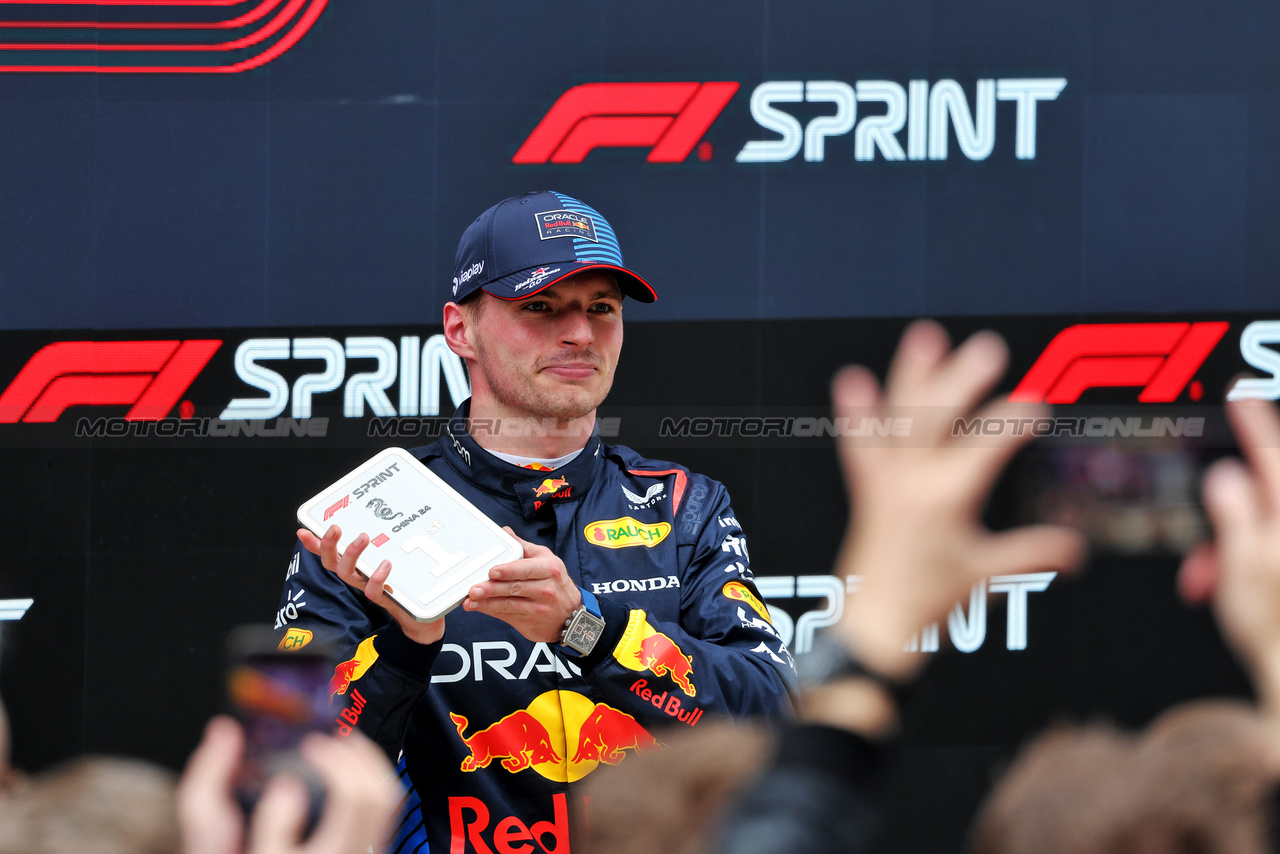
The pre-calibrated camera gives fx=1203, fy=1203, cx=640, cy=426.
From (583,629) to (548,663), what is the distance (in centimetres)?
21

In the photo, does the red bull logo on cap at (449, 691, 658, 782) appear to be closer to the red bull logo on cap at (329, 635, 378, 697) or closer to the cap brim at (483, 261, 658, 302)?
the red bull logo on cap at (329, 635, 378, 697)

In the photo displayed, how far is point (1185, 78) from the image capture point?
111 inches

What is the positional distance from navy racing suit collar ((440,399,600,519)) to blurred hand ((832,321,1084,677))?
97cm

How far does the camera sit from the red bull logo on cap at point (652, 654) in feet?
4.72

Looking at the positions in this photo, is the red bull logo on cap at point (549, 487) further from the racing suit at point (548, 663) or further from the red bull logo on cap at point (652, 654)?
the red bull logo on cap at point (652, 654)

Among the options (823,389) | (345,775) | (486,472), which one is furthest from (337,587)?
(823,389)

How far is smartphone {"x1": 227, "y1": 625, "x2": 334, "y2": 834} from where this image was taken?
2.85ft

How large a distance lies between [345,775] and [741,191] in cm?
214

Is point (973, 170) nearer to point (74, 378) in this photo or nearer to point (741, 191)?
point (741, 191)

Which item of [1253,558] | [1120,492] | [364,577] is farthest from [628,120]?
[1253,558]

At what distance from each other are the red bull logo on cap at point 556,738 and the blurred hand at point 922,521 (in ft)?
2.88

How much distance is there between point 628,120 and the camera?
2.76m

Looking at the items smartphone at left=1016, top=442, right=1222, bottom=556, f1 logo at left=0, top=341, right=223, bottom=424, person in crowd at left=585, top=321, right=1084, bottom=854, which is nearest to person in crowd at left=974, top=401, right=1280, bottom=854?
person in crowd at left=585, top=321, right=1084, bottom=854

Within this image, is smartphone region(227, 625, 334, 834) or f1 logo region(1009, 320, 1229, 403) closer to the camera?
smartphone region(227, 625, 334, 834)
